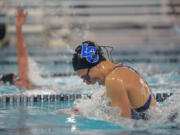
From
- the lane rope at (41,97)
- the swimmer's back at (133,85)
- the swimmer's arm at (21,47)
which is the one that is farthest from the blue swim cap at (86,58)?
the swimmer's arm at (21,47)

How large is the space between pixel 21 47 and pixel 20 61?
195mm

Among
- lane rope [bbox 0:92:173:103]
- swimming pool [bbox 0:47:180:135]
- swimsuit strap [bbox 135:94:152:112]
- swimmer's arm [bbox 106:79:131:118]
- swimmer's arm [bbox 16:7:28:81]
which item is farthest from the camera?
swimmer's arm [bbox 16:7:28:81]

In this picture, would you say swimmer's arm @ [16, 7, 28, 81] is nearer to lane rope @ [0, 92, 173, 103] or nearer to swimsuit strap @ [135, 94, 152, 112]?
lane rope @ [0, 92, 173, 103]

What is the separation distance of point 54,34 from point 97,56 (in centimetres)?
896

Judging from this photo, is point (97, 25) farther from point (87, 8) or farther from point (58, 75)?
point (58, 75)

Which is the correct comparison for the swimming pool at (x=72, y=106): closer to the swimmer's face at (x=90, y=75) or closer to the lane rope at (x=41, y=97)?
the lane rope at (x=41, y=97)

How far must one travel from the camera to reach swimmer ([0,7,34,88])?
4.22m

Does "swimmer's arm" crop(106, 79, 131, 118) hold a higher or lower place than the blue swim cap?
lower

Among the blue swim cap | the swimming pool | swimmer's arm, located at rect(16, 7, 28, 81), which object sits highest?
swimmer's arm, located at rect(16, 7, 28, 81)

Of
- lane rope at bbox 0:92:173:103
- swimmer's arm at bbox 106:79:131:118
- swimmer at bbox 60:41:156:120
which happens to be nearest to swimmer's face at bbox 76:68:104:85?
swimmer at bbox 60:41:156:120

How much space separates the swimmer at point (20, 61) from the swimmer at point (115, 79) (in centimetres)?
214

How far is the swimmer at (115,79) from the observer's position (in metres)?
2.12

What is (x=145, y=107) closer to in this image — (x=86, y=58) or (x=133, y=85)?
(x=133, y=85)

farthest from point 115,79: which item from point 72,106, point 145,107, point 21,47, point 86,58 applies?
point 21,47
